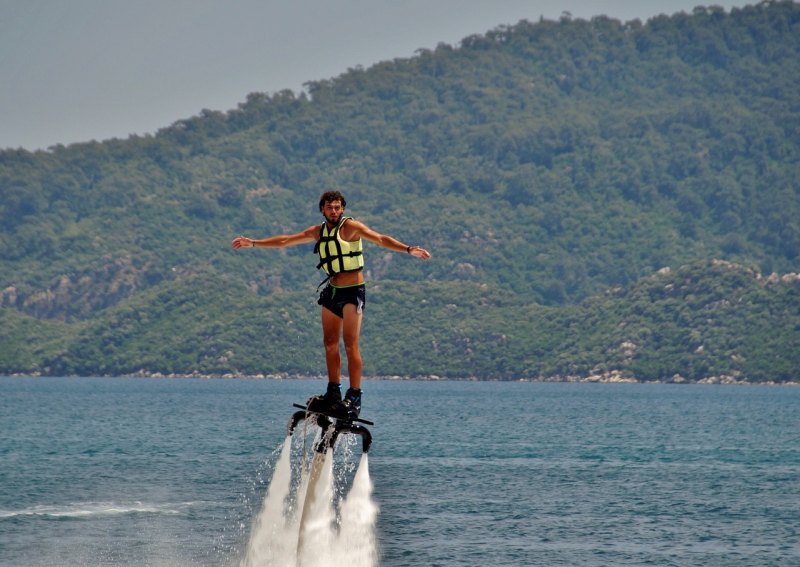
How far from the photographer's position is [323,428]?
23.3 m

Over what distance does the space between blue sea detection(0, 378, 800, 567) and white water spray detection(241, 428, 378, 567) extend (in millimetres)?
10746

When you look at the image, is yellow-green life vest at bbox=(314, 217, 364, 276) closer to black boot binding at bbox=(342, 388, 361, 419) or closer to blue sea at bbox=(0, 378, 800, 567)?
black boot binding at bbox=(342, 388, 361, 419)

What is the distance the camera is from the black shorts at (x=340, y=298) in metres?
23.0

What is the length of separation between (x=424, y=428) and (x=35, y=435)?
40889mm

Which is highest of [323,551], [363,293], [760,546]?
[363,293]

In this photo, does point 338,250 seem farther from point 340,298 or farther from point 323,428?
point 323,428

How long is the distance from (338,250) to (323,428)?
9.69 ft

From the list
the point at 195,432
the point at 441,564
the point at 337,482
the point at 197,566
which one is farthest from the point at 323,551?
the point at 195,432

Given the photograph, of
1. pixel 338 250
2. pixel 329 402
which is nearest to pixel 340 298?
pixel 338 250

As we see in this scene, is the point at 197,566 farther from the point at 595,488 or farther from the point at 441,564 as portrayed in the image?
the point at 595,488

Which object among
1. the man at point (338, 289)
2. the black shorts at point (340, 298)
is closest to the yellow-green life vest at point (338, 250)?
the man at point (338, 289)

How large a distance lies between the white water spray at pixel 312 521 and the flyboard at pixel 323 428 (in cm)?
2

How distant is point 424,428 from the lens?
510 ft

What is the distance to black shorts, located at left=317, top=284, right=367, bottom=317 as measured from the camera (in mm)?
23016
